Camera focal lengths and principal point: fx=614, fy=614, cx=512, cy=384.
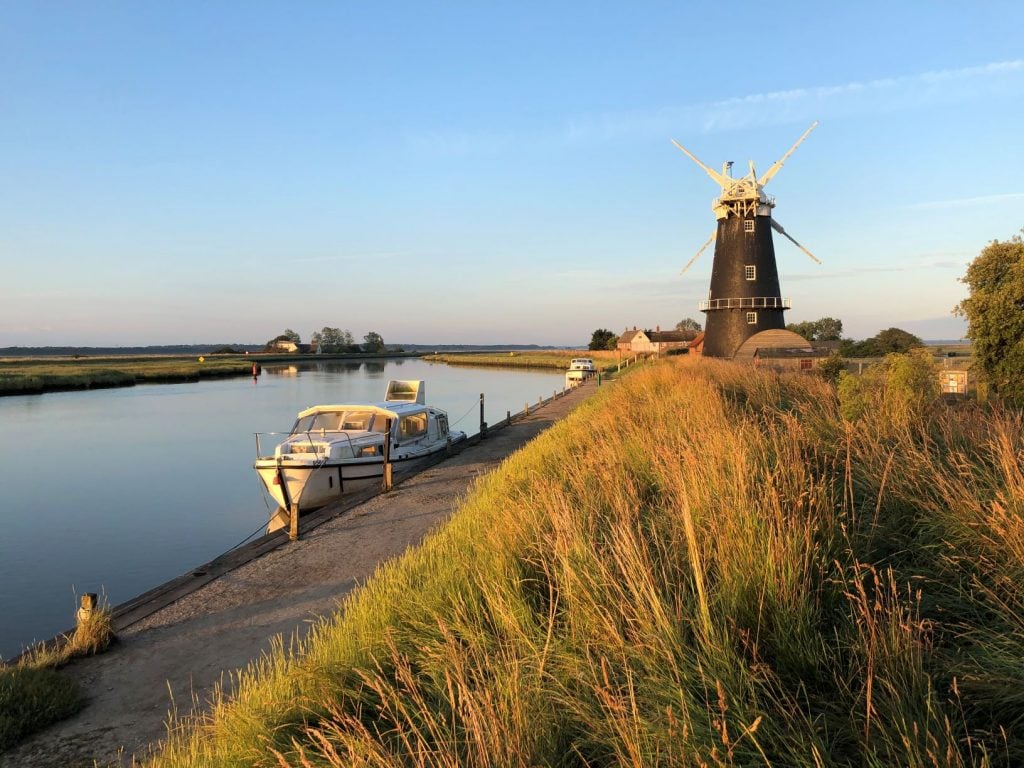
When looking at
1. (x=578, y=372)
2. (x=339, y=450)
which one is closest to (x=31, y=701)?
(x=339, y=450)

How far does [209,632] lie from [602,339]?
406ft

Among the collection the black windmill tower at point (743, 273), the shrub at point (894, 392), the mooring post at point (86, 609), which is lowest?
the mooring post at point (86, 609)

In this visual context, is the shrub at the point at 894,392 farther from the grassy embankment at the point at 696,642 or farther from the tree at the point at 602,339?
the tree at the point at 602,339

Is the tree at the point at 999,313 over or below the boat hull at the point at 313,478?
over

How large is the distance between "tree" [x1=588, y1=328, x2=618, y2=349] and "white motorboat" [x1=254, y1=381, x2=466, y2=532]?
4360 inches

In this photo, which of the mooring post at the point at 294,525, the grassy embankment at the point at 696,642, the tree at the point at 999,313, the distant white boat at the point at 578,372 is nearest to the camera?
the grassy embankment at the point at 696,642

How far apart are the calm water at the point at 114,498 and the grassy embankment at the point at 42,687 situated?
3.40 meters

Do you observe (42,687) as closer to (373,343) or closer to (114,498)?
(114,498)

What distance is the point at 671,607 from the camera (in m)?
3.20

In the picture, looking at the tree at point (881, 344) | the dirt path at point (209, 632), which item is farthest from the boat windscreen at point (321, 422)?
the tree at point (881, 344)

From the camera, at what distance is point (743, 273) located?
122 feet

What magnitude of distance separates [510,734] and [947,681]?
196 cm

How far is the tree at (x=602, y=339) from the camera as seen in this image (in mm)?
127600

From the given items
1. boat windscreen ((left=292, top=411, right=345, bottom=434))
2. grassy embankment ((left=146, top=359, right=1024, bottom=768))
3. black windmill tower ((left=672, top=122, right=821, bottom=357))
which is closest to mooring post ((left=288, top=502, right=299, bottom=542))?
grassy embankment ((left=146, top=359, right=1024, bottom=768))
